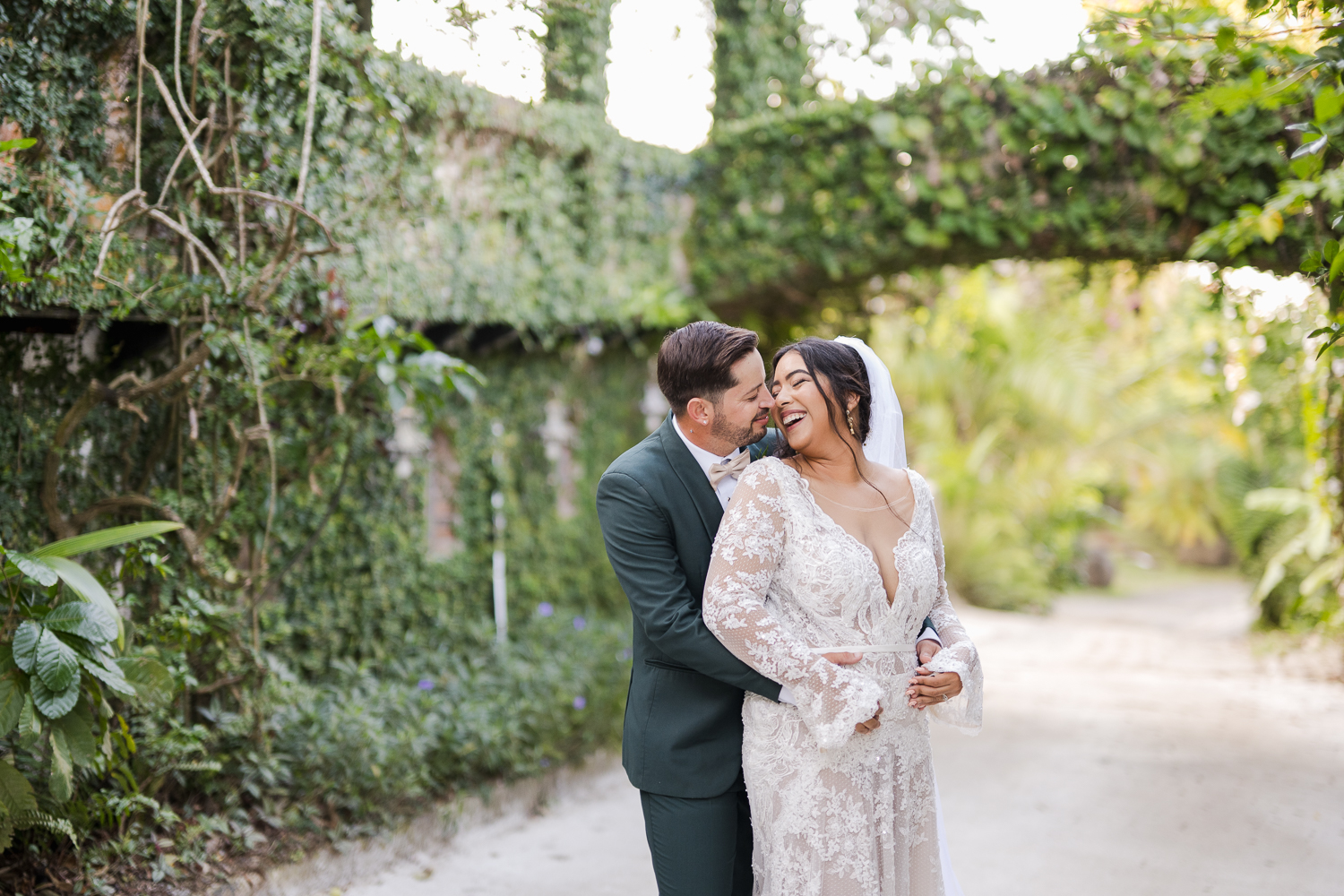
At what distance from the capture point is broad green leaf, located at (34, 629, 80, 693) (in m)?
3.02

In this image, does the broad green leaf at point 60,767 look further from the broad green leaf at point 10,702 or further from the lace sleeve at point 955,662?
the lace sleeve at point 955,662

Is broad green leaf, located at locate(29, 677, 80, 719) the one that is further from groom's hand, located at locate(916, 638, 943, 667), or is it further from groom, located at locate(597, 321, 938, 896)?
groom's hand, located at locate(916, 638, 943, 667)

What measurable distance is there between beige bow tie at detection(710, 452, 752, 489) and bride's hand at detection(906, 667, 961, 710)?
68 cm

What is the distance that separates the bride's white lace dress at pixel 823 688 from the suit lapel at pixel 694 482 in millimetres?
185

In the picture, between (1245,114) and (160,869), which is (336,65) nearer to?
(160,869)

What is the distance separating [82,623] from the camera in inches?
123

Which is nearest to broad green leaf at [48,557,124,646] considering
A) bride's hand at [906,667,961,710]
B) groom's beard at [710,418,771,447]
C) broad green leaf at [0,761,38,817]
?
broad green leaf at [0,761,38,817]

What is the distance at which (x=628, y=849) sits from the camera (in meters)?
4.68

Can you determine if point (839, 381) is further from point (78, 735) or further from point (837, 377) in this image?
point (78, 735)

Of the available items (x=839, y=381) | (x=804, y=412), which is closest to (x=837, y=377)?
(x=839, y=381)

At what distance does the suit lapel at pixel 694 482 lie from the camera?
2549 mm

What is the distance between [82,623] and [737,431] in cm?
217

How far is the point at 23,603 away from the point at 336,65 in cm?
245

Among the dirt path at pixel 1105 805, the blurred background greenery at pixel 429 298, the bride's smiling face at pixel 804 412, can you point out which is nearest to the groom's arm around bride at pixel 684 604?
the bride's smiling face at pixel 804 412
